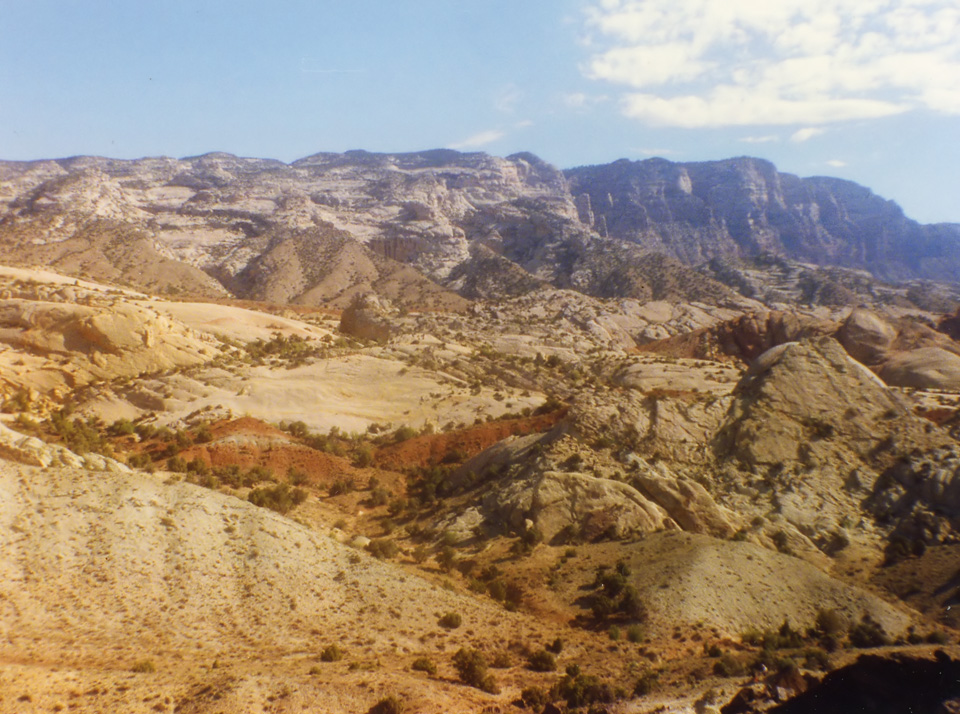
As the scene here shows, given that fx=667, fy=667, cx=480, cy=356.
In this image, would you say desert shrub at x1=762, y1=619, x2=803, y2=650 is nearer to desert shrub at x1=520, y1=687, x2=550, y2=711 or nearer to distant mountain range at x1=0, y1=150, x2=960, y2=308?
desert shrub at x1=520, y1=687, x2=550, y2=711

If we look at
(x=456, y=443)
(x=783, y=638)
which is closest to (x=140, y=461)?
(x=456, y=443)

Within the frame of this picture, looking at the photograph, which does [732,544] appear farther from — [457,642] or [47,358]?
[47,358]

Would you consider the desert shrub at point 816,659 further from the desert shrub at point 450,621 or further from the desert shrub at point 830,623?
the desert shrub at point 450,621

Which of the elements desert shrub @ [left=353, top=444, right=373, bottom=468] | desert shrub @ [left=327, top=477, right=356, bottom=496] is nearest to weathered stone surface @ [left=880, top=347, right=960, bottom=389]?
desert shrub @ [left=353, top=444, right=373, bottom=468]

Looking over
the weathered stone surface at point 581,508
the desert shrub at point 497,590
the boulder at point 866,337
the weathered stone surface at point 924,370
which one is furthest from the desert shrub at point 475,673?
the boulder at point 866,337

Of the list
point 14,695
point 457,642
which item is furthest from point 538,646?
point 14,695

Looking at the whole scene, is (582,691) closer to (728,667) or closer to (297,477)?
(728,667)
